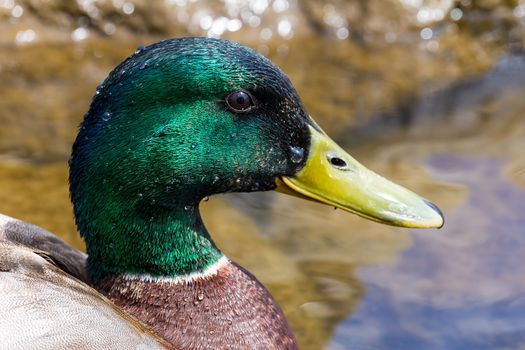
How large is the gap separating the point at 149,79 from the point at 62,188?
2.23m

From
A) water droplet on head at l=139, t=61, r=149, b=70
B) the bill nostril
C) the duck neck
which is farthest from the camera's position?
the bill nostril

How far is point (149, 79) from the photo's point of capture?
11.2ft

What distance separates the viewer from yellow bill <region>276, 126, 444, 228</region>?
3.58 m

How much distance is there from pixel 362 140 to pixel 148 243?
281 centimetres

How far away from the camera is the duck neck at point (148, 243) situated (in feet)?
11.6

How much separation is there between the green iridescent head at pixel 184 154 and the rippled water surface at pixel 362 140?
1128 mm

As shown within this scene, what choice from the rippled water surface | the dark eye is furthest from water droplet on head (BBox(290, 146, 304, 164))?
the rippled water surface

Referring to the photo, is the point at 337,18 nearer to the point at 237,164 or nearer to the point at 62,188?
the point at 62,188

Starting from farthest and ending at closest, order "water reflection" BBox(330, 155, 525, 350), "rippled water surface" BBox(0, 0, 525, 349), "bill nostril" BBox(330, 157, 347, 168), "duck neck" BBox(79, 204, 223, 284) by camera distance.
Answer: "rippled water surface" BBox(0, 0, 525, 349) → "water reflection" BBox(330, 155, 525, 350) → "bill nostril" BBox(330, 157, 347, 168) → "duck neck" BBox(79, 204, 223, 284)

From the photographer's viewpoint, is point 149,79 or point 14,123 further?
point 14,123

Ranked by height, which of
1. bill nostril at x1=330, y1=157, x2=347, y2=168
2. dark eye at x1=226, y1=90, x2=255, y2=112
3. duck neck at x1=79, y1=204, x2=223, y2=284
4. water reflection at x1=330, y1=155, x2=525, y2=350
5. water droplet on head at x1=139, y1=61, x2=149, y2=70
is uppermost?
water reflection at x1=330, y1=155, x2=525, y2=350

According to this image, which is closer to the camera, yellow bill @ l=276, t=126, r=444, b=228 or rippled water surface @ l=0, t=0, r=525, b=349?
yellow bill @ l=276, t=126, r=444, b=228

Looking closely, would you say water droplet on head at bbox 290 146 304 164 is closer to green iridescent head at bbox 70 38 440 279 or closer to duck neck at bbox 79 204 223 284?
green iridescent head at bbox 70 38 440 279

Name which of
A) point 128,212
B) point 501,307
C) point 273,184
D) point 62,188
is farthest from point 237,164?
point 62,188
